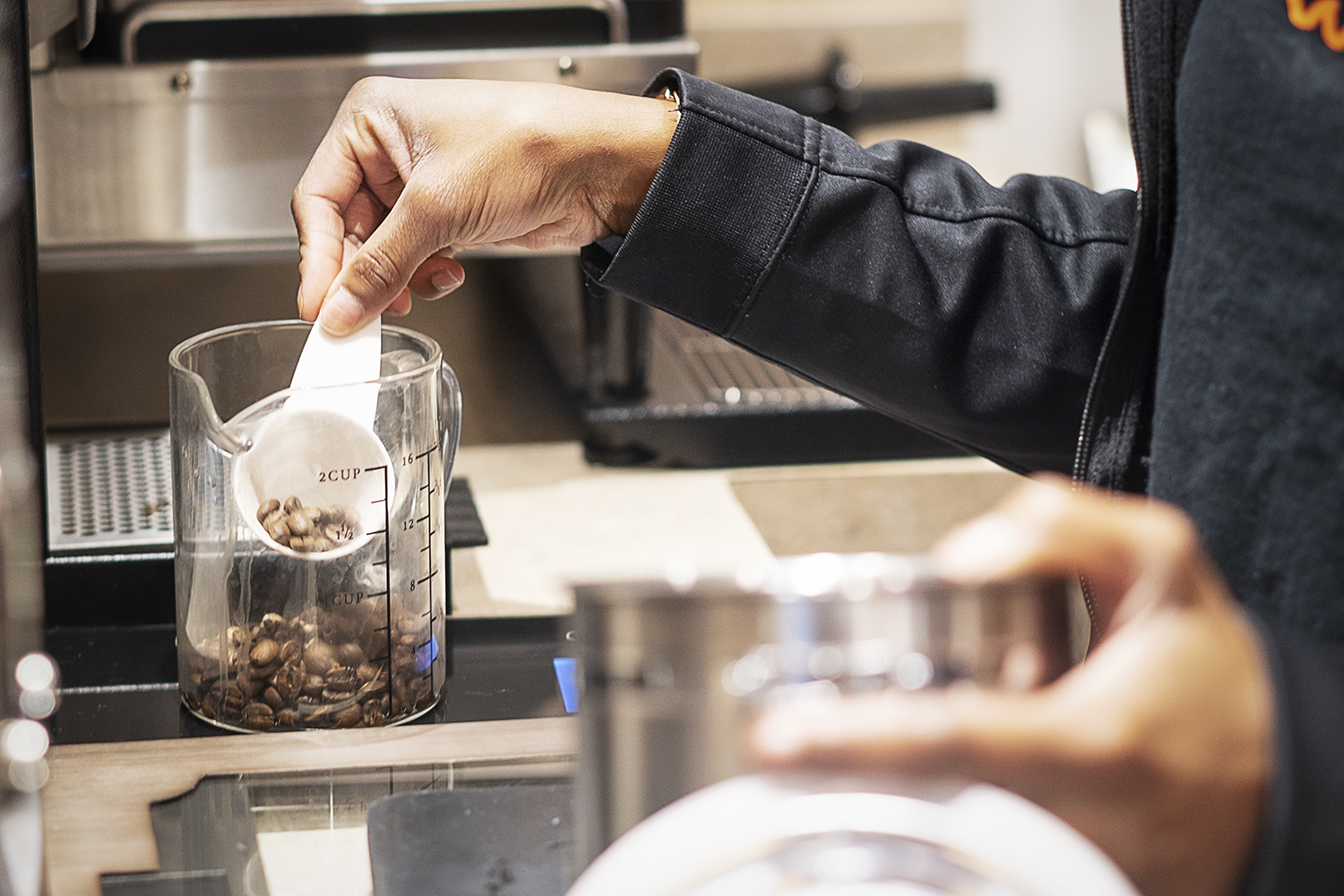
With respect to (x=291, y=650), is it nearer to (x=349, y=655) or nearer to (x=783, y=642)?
(x=349, y=655)

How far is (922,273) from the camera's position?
2.41 feet

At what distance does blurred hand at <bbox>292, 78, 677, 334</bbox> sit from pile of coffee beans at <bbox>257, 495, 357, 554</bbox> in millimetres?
113

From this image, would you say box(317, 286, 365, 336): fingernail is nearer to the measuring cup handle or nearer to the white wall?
the measuring cup handle

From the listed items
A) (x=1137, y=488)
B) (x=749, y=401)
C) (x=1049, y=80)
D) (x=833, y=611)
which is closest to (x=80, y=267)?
(x=749, y=401)

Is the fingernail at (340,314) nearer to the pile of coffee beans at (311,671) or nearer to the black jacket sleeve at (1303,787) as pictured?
A: the pile of coffee beans at (311,671)

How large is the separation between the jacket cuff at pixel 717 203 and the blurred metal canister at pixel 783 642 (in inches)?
17.1

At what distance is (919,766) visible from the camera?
0.90 ft

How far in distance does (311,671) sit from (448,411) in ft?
0.47

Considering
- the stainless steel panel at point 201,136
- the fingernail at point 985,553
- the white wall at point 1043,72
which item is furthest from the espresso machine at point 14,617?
the white wall at point 1043,72

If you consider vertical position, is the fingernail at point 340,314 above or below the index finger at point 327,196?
below

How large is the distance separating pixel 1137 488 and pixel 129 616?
560mm

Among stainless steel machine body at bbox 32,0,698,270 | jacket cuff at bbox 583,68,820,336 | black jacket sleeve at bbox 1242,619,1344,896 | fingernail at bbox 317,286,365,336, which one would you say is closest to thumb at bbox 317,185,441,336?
fingernail at bbox 317,286,365,336

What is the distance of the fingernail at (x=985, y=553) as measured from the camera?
0.91 ft

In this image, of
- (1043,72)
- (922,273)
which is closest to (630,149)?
(922,273)
